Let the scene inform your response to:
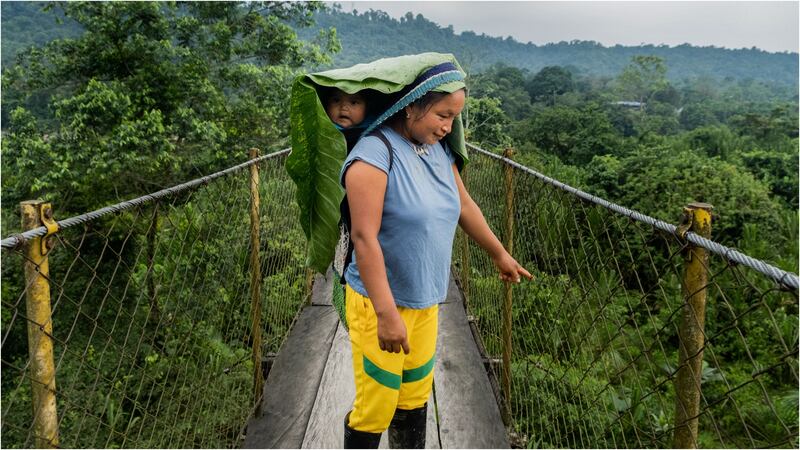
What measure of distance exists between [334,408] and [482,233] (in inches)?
38.0

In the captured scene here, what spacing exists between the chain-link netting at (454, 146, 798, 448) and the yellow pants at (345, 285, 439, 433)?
0.46 metres

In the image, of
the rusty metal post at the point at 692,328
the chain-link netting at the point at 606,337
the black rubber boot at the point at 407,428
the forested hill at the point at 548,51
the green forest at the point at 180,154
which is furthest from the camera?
the forested hill at the point at 548,51

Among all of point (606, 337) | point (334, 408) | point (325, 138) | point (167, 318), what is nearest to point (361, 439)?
point (334, 408)

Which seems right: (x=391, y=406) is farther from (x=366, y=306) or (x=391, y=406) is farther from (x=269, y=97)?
(x=269, y=97)

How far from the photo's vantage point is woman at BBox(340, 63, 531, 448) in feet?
3.97

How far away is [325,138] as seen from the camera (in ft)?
4.46

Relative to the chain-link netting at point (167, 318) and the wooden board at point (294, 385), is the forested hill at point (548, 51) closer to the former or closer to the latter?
the chain-link netting at point (167, 318)

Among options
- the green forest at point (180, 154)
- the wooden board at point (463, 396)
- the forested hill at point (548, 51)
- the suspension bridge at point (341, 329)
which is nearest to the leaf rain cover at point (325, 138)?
the suspension bridge at point (341, 329)

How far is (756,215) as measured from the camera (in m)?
9.57

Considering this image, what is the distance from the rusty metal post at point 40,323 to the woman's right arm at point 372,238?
59 centimetres

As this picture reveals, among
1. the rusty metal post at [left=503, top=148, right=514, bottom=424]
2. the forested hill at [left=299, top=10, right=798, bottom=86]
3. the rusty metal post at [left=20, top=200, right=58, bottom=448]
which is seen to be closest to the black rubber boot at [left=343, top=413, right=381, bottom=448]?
the rusty metal post at [left=20, top=200, right=58, bottom=448]

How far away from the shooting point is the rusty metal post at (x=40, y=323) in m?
0.96

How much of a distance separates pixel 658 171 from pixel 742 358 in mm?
4596

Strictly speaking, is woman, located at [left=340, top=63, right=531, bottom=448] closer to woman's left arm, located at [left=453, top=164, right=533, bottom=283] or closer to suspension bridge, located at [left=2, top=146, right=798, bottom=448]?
woman's left arm, located at [left=453, top=164, right=533, bottom=283]
